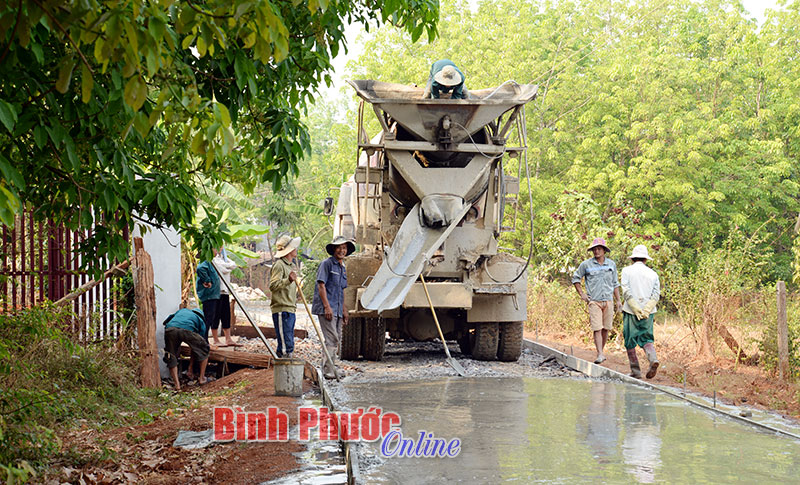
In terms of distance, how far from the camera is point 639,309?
10250mm

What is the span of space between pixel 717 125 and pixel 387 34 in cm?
1269

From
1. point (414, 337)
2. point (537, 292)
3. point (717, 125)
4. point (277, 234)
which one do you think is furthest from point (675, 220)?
point (277, 234)

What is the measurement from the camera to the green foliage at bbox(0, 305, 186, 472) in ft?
17.3

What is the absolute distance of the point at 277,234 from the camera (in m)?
41.9

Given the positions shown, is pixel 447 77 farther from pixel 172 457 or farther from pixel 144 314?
pixel 172 457

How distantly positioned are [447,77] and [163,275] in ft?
15.8

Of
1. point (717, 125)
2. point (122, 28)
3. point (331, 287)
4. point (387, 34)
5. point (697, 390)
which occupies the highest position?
point (387, 34)

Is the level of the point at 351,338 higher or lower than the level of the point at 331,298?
lower

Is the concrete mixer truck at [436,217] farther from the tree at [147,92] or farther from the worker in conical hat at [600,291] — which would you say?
the tree at [147,92]

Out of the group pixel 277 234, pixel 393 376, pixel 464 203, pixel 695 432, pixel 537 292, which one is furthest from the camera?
pixel 277 234

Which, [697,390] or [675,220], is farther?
[675,220]

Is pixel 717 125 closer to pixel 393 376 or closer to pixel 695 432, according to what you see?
pixel 393 376

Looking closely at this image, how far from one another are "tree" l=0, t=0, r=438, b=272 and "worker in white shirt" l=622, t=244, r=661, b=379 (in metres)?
5.87

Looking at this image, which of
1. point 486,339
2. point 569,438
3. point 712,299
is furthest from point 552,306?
point 569,438
